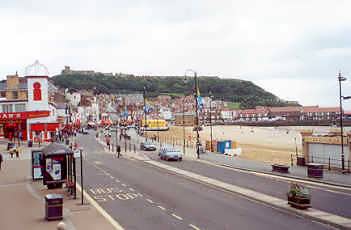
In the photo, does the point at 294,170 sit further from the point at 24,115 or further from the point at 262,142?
the point at 262,142

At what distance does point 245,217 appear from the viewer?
20875 millimetres

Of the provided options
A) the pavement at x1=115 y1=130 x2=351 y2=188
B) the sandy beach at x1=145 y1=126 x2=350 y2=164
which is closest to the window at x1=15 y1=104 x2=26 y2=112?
the sandy beach at x1=145 y1=126 x2=350 y2=164

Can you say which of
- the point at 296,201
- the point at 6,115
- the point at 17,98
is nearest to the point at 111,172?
the point at 296,201

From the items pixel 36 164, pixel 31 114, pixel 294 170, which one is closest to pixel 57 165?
pixel 36 164

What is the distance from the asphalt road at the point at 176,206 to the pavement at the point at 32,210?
1.06 meters

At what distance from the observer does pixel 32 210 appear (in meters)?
23.7

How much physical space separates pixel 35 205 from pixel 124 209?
4.78m

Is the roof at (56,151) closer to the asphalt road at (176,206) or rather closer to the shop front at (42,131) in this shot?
the asphalt road at (176,206)

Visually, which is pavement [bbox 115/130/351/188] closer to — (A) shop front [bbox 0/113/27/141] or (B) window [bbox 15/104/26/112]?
(A) shop front [bbox 0/113/27/141]

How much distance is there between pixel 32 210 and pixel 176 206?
6683 millimetres

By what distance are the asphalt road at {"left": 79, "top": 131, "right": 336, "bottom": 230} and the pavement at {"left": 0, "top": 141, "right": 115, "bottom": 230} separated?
3.48 feet

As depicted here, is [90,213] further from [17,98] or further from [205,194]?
[17,98]

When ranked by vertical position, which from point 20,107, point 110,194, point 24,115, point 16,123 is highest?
point 20,107


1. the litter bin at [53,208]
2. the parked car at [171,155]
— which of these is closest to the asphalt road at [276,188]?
the parked car at [171,155]
